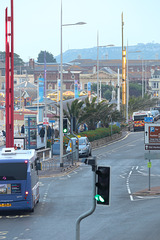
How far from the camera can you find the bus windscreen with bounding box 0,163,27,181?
24.1 m

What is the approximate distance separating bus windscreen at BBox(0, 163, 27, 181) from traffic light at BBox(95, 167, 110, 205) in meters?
10.5

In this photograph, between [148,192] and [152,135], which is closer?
[148,192]

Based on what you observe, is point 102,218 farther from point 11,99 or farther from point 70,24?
point 70,24

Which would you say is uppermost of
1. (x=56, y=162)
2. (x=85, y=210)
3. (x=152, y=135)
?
(x=152, y=135)

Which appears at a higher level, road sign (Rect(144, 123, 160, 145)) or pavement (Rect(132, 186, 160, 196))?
road sign (Rect(144, 123, 160, 145))

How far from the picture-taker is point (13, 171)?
24.2 meters

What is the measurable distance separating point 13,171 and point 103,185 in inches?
424

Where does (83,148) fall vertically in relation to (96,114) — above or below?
below

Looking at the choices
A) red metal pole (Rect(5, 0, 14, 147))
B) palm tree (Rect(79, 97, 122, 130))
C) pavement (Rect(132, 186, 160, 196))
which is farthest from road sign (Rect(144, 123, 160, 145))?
palm tree (Rect(79, 97, 122, 130))

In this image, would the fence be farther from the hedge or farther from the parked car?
the hedge

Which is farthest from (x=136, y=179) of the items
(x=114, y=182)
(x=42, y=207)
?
(x=42, y=207)

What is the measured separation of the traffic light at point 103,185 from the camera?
1387 centimetres

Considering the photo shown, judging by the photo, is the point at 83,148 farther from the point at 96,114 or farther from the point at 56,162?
the point at 96,114

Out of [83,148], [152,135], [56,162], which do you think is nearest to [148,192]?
[152,135]
